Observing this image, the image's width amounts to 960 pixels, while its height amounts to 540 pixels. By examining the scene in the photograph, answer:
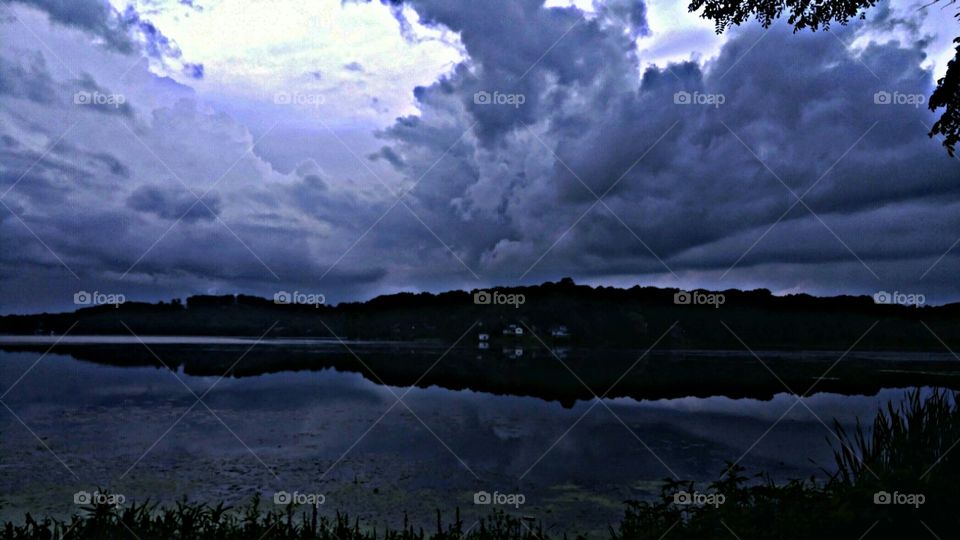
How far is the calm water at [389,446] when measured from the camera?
13.9 metres

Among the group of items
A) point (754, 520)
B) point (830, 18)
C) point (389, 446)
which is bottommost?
point (754, 520)

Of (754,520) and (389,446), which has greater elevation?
(389,446)

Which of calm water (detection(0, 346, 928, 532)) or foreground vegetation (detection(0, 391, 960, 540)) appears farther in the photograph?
calm water (detection(0, 346, 928, 532))

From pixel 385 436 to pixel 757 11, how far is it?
17.3 meters

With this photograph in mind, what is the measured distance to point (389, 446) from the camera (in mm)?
19812

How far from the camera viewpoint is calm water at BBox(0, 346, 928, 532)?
549 inches

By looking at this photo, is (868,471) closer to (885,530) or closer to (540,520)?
(885,530)

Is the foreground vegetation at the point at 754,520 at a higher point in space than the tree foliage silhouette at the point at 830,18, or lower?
lower

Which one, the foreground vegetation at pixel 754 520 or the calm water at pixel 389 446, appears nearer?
the foreground vegetation at pixel 754 520

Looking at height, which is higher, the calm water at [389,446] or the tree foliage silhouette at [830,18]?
the tree foliage silhouette at [830,18]

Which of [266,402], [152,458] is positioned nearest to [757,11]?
[152,458]

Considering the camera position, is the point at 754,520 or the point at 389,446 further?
the point at 389,446

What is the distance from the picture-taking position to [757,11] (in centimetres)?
1266

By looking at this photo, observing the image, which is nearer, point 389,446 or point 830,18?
point 830,18
